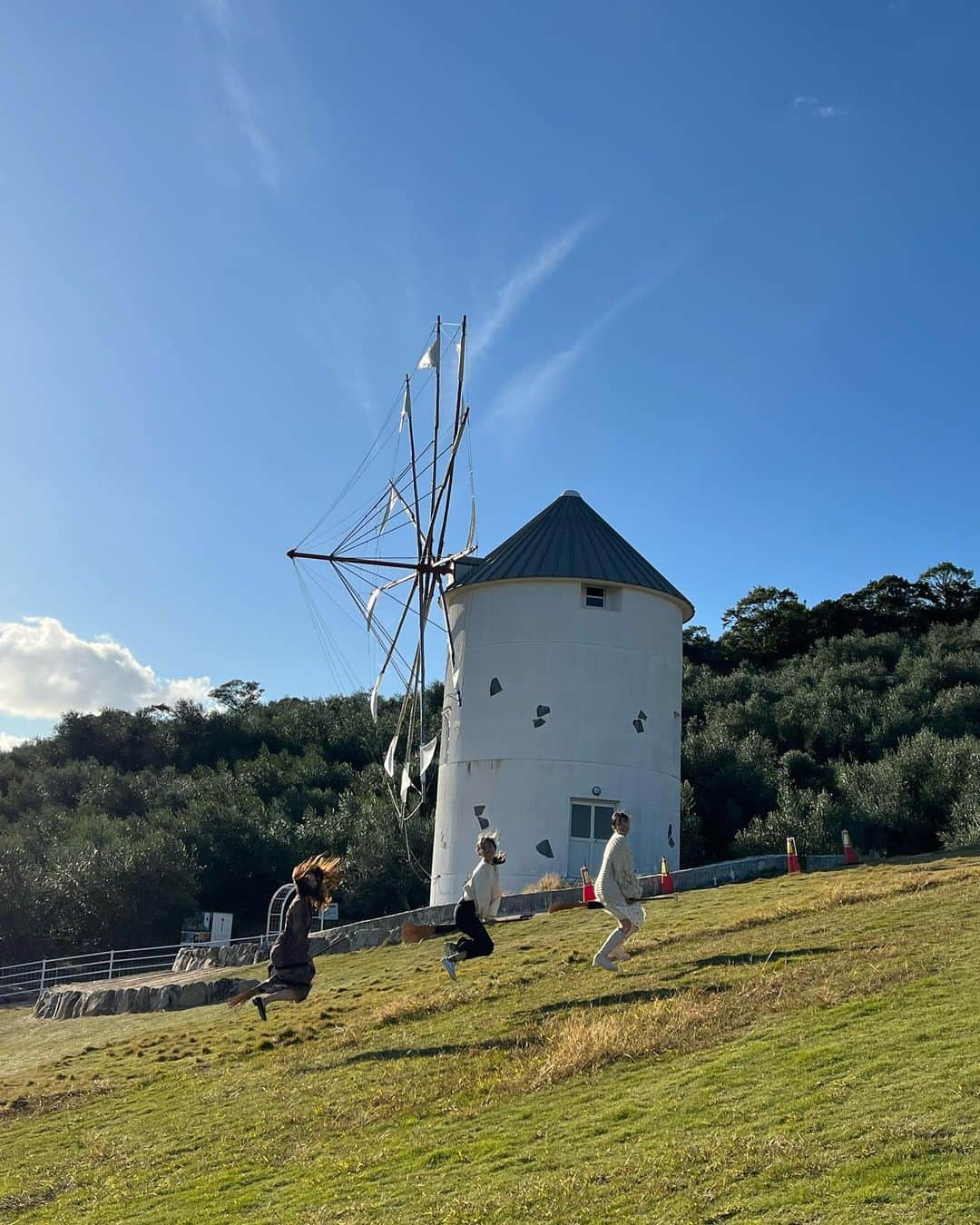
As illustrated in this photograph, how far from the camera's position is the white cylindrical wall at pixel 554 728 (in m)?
28.6

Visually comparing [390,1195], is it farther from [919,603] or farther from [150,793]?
[919,603]

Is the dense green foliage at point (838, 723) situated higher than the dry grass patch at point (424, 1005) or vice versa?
the dense green foliage at point (838, 723)

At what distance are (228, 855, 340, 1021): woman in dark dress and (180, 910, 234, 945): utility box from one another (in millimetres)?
15556

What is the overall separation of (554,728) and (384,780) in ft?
40.6

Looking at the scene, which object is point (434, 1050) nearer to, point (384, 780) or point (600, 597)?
point (600, 597)

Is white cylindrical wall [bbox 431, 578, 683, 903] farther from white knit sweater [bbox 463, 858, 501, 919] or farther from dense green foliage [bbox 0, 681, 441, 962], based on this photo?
white knit sweater [bbox 463, 858, 501, 919]

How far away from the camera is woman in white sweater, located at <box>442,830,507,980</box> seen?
14.3 m

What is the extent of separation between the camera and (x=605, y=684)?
2927 centimetres

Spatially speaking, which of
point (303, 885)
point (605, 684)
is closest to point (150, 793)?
point (605, 684)

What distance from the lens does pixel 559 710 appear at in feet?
94.9

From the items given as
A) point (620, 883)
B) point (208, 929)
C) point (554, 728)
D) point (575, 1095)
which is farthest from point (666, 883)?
point (208, 929)

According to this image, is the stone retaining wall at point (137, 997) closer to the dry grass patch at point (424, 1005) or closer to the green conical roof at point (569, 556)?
the dry grass patch at point (424, 1005)

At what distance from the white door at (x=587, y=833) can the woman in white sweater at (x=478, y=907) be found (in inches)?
552

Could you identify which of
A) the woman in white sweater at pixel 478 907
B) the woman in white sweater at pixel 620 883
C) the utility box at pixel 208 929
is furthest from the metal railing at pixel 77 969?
the woman in white sweater at pixel 620 883
